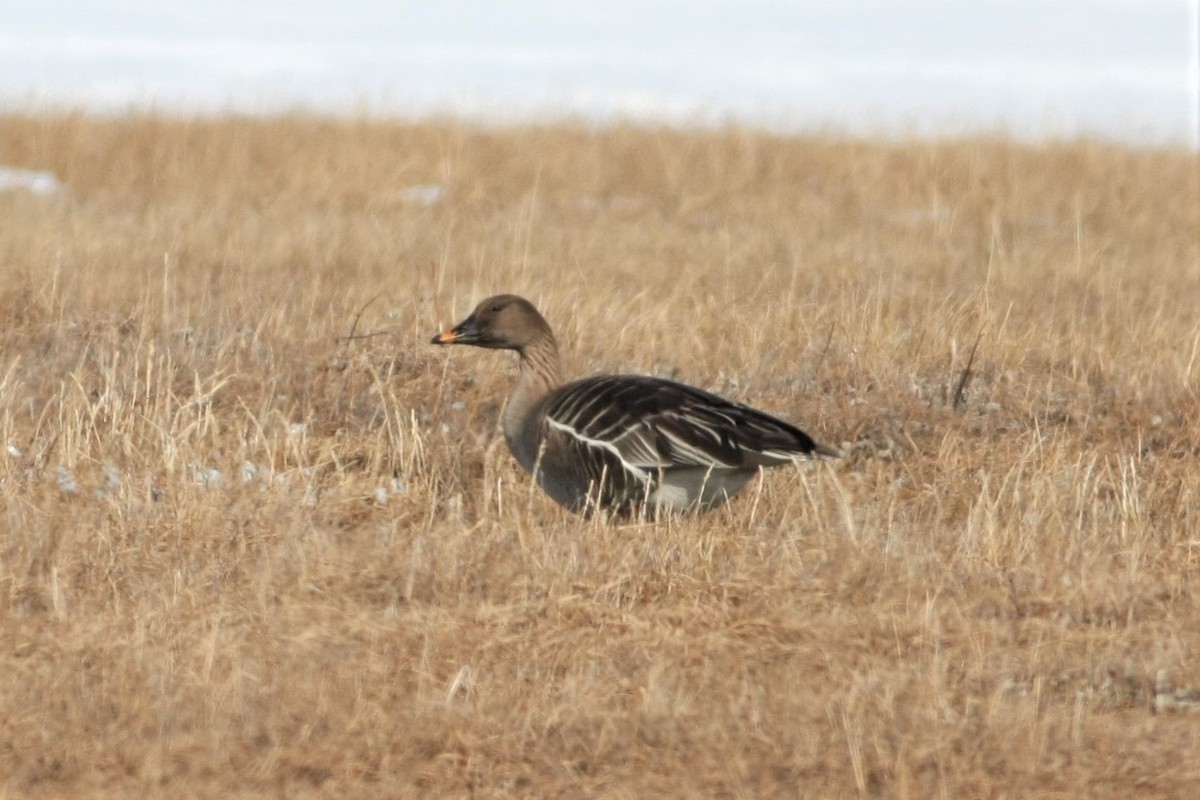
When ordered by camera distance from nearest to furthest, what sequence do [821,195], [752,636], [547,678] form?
[547,678]
[752,636]
[821,195]

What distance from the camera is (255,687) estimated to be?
4379mm

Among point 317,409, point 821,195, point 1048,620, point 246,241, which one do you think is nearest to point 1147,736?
point 1048,620

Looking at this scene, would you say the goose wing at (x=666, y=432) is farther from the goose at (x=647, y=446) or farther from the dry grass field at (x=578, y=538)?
the dry grass field at (x=578, y=538)

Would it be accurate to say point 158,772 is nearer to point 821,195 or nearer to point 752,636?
point 752,636

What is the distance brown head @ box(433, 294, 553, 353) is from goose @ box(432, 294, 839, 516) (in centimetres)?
47

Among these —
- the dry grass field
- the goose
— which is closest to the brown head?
the goose

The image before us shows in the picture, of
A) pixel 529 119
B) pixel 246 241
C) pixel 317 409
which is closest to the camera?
pixel 317 409

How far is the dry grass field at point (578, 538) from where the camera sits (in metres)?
4.11

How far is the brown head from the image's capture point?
6570 mm

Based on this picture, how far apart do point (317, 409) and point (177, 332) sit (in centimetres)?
124

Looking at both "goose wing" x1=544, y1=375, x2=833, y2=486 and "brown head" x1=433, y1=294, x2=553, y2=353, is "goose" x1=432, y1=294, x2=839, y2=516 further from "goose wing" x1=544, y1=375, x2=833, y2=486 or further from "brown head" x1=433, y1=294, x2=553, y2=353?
"brown head" x1=433, y1=294, x2=553, y2=353

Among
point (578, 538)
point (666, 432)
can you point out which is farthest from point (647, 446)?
point (578, 538)

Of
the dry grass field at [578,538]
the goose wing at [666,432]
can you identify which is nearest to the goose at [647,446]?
the goose wing at [666,432]

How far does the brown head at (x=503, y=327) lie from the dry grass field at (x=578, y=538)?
59 cm
